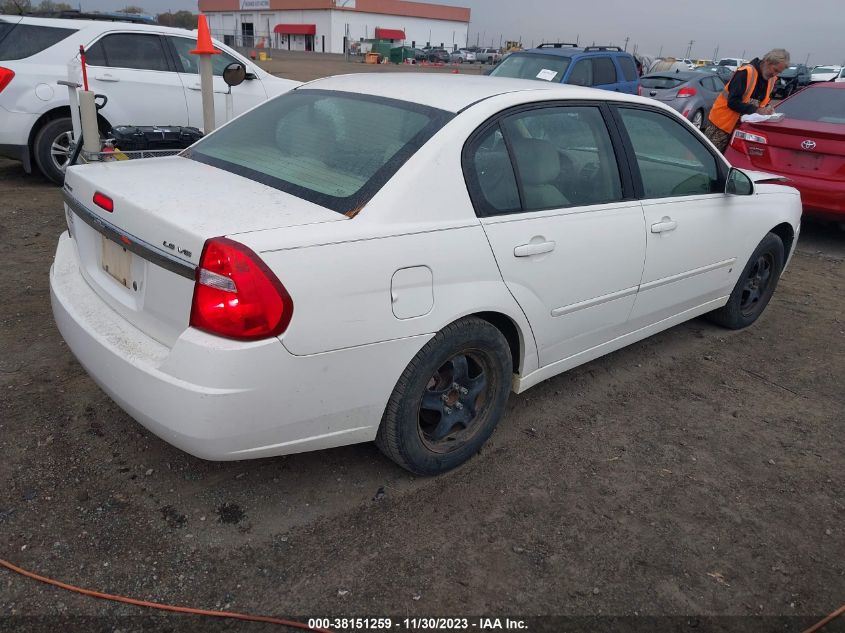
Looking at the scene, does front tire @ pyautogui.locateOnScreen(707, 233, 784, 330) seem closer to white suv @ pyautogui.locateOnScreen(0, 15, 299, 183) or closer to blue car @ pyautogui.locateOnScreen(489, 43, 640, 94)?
white suv @ pyautogui.locateOnScreen(0, 15, 299, 183)

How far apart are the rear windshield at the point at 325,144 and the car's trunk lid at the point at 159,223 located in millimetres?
111

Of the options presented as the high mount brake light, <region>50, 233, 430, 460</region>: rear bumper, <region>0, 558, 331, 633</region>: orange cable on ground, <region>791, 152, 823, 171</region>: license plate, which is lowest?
<region>0, 558, 331, 633</region>: orange cable on ground

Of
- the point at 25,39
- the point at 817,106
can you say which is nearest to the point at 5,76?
the point at 25,39

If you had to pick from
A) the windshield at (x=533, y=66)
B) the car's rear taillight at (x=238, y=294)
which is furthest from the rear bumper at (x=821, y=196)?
the car's rear taillight at (x=238, y=294)

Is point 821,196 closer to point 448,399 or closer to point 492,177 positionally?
point 492,177

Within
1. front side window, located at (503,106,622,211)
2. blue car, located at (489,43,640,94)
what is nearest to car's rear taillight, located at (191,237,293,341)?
front side window, located at (503,106,622,211)

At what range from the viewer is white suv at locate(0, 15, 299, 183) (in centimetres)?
665

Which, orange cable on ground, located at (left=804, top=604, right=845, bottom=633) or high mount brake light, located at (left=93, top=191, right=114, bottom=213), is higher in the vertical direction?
high mount brake light, located at (left=93, top=191, right=114, bottom=213)

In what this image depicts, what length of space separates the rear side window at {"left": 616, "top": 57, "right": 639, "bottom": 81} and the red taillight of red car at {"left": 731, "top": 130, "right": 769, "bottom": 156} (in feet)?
16.3

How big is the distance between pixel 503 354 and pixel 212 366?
1.27 meters

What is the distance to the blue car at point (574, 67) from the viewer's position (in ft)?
34.4

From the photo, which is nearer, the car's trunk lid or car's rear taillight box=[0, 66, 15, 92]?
the car's trunk lid

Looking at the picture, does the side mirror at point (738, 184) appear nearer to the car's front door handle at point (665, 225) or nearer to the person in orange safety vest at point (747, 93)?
the car's front door handle at point (665, 225)

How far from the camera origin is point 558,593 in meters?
2.34
